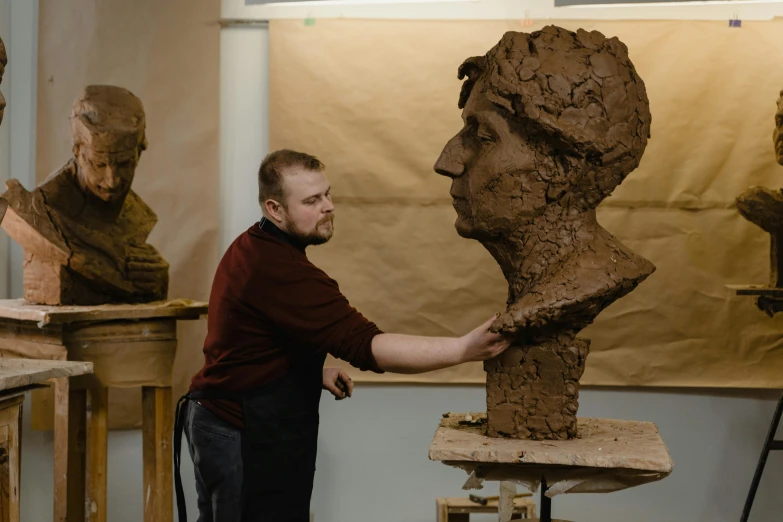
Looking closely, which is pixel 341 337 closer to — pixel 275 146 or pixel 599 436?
pixel 599 436

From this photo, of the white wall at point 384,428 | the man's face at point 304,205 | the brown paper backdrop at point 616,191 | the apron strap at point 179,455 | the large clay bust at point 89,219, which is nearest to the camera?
the man's face at point 304,205

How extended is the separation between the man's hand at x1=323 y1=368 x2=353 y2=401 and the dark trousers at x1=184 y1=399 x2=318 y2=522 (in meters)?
0.18

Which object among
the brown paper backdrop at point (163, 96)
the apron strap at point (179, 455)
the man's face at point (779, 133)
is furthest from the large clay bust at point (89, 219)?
the man's face at point (779, 133)

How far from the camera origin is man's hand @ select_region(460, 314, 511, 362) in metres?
2.49

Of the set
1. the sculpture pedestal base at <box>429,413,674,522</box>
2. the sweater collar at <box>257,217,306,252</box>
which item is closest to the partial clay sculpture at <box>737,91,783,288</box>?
the sculpture pedestal base at <box>429,413,674,522</box>

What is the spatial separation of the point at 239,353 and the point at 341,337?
14.1 inches

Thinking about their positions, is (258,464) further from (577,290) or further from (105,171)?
(105,171)

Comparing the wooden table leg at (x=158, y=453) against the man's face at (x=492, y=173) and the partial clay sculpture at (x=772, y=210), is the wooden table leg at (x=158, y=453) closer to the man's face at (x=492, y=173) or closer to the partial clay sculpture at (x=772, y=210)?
the man's face at (x=492, y=173)

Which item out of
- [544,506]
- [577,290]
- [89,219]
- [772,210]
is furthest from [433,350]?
[772,210]

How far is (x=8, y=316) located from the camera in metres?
3.49

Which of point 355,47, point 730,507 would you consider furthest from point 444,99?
point 730,507

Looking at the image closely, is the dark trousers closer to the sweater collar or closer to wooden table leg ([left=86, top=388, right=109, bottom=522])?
the sweater collar

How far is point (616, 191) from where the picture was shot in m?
4.29

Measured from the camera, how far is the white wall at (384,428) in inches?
171
